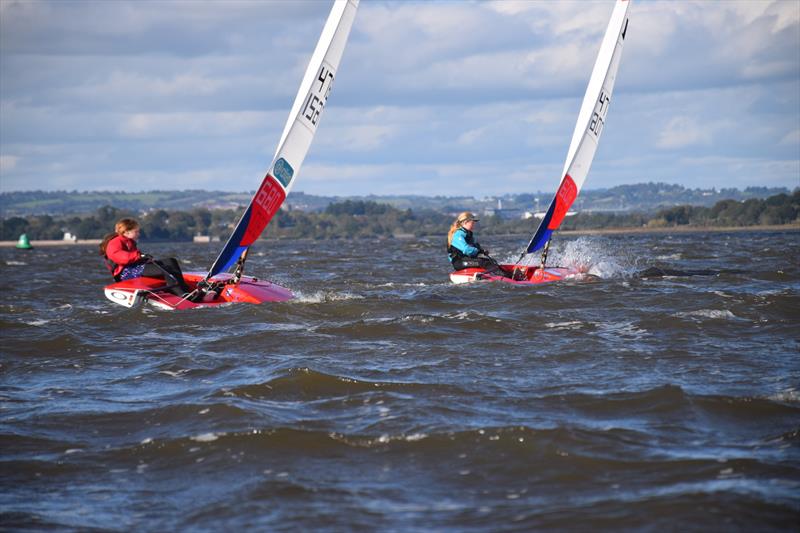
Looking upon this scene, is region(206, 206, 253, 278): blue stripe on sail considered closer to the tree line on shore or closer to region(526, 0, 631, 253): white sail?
region(526, 0, 631, 253): white sail

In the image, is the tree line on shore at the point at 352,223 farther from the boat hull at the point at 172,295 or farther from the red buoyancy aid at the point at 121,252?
the red buoyancy aid at the point at 121,252

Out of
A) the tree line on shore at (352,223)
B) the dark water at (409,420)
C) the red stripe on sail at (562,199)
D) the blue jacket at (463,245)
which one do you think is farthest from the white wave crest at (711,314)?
the tree line on shore at (352,223)

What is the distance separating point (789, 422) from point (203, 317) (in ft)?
30.2

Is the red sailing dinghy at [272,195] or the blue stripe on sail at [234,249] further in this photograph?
the blue stripe on sail at [234,249]

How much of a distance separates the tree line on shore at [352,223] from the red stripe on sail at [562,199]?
262ft

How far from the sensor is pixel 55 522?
6.21 metres

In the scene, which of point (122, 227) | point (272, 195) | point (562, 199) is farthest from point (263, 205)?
point (562, 199)

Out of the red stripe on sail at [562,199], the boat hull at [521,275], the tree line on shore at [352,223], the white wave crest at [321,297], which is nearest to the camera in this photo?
the white wave crest at [321,297]

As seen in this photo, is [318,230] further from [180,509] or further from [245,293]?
[180,509]

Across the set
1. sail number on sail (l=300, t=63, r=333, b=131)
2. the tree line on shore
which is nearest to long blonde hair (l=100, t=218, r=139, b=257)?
sail number on sail (l=300, t=63, r=333, b=131)

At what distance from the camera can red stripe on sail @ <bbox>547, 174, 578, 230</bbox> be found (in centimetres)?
2072

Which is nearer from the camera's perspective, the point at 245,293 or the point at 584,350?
the point at 584,350

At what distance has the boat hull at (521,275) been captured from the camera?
19.2 m

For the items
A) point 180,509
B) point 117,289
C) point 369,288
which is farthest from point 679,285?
point 180,509
